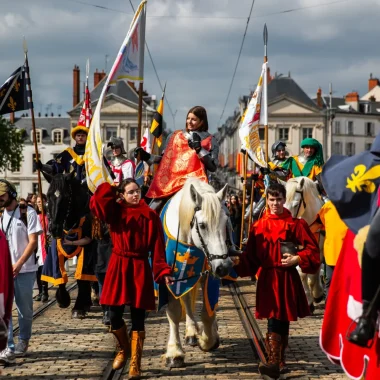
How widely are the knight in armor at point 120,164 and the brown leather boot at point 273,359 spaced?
494 centimetres

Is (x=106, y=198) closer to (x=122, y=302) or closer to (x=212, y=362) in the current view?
(x=122, y=302)

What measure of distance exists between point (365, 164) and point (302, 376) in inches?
157

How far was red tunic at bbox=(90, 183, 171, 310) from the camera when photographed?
7.82 meters

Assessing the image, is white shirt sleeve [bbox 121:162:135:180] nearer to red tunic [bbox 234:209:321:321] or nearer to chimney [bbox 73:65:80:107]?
red tunic [bbox 234:209:321:321]

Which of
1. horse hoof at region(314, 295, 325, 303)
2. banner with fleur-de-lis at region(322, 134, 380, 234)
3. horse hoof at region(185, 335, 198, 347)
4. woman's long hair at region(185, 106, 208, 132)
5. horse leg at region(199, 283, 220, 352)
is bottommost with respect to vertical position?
horse hoof at region(314, 295, 325, 303)

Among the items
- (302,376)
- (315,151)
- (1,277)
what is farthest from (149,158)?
(315,151)

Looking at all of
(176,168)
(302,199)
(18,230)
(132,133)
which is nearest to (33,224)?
(18,230)

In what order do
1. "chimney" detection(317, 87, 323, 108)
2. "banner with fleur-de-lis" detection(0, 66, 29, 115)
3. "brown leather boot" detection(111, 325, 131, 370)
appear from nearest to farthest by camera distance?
"brown leather boot" detection(111, 325, 131, 370)
"banner with fleur-de-lis" detection(0, 66, 29, 115)
"chimney" detection(317, 87, 323, 108)

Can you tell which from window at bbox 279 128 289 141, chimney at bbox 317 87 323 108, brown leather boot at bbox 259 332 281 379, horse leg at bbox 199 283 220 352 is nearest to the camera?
brown leather boot at bbox 259 332 281 379

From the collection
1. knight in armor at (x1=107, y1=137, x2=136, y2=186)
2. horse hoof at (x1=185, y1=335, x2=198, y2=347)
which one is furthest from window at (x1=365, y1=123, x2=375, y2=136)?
horse hoof at (x1=185, y1=335, x2=198, y2=347)

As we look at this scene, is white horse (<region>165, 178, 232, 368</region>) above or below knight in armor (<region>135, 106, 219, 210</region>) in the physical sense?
below

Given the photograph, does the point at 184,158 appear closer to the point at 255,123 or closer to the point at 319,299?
the point at 319,299

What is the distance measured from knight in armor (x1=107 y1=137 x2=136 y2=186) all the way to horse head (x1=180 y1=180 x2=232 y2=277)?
4.09 meters

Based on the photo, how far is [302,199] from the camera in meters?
12.1
